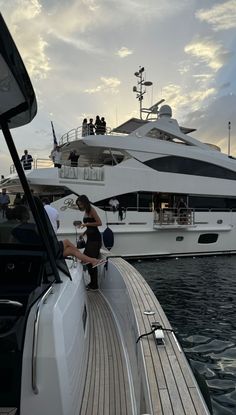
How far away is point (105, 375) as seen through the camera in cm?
263

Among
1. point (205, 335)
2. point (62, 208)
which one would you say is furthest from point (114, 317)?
point (62, 208)

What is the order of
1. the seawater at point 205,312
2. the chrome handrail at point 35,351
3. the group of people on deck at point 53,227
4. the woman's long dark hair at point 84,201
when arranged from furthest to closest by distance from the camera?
Answer: the woman's long dark hair at point 84,201, the seawater at point 205,312, the group of people on deck at point 53,227, the chrome handrail at point 35,351

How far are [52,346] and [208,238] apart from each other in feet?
46.9

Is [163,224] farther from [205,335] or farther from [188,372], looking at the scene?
[188,372]

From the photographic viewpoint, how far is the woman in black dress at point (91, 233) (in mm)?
5154

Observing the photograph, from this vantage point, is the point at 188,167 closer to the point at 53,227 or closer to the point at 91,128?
the point at 91,128

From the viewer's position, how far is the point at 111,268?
5285mm

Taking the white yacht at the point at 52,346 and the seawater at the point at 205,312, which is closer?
the white yacht at the point at 52,346

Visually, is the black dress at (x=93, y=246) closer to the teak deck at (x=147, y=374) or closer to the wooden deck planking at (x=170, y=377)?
the teak deck at (x=147, y=374)

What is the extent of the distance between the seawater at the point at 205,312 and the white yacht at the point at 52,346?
158cm

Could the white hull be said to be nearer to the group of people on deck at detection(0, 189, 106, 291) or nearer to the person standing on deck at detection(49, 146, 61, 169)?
the person standing on deck at detection(49, 146, 61, 169)

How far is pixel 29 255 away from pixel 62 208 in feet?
33.6

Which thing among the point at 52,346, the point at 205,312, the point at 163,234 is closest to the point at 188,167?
the point at 163,234

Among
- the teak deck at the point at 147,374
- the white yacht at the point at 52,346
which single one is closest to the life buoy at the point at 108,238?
the teak deck at the point at 147,374
